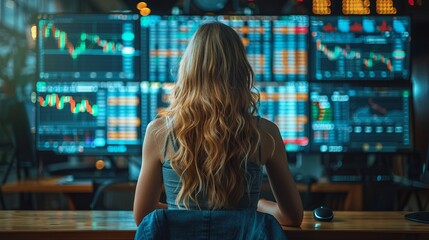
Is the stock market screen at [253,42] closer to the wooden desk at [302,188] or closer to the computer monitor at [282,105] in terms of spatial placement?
the computer monitor at [282,105]

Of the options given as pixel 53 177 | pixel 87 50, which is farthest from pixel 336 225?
pixel 53 177

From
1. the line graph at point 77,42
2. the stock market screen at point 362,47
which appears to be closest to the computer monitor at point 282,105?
the stock market screen at point 362,47

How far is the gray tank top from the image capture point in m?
1.88

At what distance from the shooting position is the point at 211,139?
1830mm

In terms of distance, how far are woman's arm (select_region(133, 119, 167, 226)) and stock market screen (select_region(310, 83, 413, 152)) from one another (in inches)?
66.4

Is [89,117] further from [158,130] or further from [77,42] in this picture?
[158,130]

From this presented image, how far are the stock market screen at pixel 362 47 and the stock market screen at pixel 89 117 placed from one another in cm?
99

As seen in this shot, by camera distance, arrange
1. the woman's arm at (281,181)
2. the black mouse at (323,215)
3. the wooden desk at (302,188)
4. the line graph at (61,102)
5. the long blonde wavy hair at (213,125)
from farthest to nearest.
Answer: the wooden desk at (302,188)
the line graph at (61,102)
the black mouse at (323,215)
the woman's arm at (281,181)
the long blonde wavy hair at (213,125)

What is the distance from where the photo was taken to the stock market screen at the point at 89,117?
344 centimetres

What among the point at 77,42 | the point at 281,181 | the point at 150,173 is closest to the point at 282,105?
the point at 77,42

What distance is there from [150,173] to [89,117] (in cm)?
161

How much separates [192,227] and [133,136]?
1816 millimetres

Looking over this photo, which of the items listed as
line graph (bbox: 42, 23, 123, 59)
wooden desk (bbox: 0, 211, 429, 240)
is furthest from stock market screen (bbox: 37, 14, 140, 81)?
wooden desk (bbox: 0, 211, 429, 240)

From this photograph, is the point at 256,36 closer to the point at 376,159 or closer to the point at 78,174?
the point at 376,159
